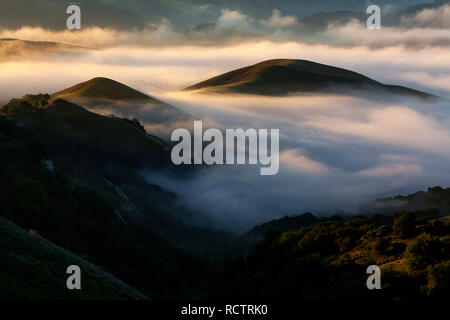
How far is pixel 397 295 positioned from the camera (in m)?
46.7

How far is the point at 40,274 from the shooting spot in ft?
119

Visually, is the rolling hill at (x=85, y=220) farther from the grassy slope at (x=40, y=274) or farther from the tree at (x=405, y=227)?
the tree at (x=405, y=227)

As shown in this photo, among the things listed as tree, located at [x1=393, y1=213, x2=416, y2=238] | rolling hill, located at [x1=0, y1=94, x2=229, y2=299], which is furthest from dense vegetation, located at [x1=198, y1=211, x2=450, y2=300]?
rolling hill, located at [x1=0, y1=94, x2=229, y2=299]

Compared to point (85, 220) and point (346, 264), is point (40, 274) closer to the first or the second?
point (346, 264)

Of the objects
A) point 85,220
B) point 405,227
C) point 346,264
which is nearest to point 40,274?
point 346,264

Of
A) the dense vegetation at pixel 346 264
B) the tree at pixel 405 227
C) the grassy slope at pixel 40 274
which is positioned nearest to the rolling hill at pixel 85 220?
the grassy slope at pixel 40 274

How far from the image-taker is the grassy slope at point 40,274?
32.8 metres

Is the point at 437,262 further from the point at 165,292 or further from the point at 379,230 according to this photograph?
the point at 165,292

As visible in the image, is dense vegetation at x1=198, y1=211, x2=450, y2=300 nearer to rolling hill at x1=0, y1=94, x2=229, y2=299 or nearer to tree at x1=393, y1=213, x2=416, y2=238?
tree at x1=393, y1=213, x2=416, y2=238

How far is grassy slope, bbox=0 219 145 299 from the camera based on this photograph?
Result: 3281cm

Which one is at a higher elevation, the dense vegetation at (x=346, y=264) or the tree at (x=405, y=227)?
the tree at (x=405, y=227)

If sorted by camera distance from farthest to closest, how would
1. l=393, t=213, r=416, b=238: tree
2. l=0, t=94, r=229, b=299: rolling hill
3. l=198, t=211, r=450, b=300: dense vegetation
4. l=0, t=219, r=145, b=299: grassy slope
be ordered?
l=0, t=94, r=229, b=299: rolling hill
l=393, t=213, r=416, b=238: tree
l=198, t=211, r=450, b=300: dense vegetation
l=0, t=219, r=145, b=299: grassy slope
